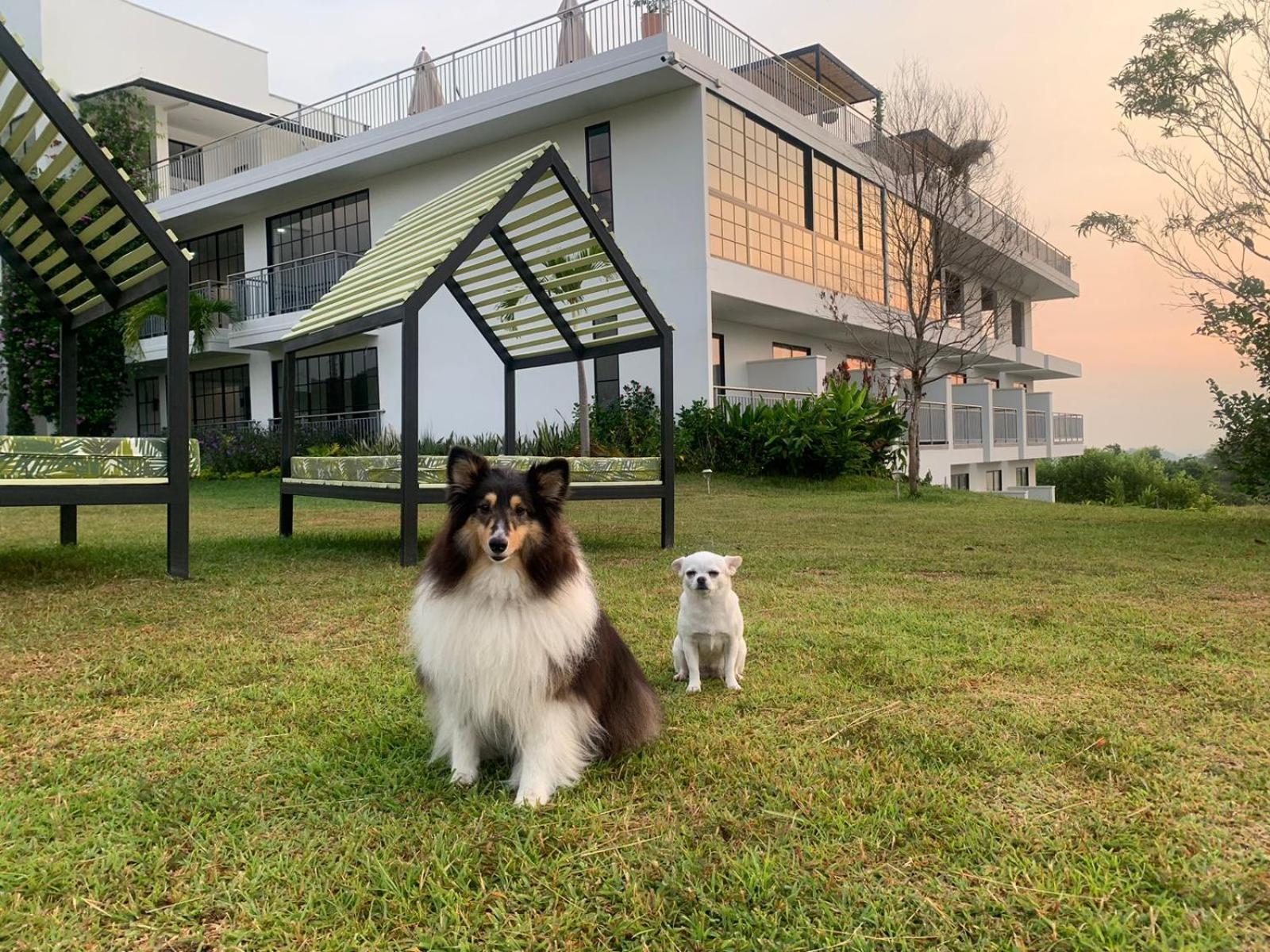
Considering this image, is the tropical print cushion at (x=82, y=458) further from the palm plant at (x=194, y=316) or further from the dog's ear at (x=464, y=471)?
the palm plant at (x=194, y=316)

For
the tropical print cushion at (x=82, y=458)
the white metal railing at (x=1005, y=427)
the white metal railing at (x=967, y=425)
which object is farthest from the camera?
the white metal railing at (x=1005, y=427)

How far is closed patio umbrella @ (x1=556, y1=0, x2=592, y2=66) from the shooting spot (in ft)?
53.6

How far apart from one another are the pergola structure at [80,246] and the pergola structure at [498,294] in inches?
53.5

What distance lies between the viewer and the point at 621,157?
16875 mm

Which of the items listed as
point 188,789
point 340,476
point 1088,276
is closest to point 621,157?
point 340,476

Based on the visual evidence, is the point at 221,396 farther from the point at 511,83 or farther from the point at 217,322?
the point at 511,83

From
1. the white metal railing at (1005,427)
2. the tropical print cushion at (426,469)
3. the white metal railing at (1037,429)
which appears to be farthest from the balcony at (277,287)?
the white metal railing at (1037,429)

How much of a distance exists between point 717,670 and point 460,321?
1671 cm

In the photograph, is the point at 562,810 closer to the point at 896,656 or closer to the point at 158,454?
the point at 896,656

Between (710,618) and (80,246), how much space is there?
618 cm

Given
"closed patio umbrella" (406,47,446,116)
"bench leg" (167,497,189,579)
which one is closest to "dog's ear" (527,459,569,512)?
"bench leg" (167,497,189,579)

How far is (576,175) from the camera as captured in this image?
1753 cm

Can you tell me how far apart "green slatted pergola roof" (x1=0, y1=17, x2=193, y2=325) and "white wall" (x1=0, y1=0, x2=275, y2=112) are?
2051 cm

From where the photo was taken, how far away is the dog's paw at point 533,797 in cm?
231
